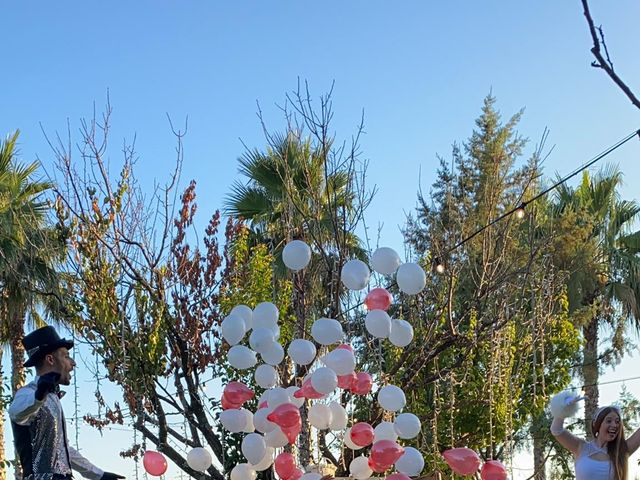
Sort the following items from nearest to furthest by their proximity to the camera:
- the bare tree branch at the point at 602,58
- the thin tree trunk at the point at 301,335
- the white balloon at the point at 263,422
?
1. the bare tree branch at the point at 602,58
2. the white balloon at the point at 263,422
3. the thin tree trunk at the point at 301,335

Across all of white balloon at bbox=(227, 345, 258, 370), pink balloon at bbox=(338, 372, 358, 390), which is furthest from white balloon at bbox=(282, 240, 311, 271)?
pink balloon at bbox=(338, 372, 358, 390)

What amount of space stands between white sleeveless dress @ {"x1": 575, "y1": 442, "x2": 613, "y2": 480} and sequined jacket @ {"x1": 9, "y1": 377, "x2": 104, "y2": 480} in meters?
2.35

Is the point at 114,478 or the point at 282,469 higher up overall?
the point at 282,469

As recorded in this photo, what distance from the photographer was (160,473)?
5824mm

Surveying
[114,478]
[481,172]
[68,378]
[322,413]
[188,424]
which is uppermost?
[481,172]

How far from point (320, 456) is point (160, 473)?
2528 mm

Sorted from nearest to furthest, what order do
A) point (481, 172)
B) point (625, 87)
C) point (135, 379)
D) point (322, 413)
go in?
point (625, 87) → point (322, 413) → point (135, 379) → point (481, 172)

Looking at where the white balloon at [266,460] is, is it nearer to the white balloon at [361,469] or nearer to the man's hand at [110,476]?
the white balloon at [361,469]

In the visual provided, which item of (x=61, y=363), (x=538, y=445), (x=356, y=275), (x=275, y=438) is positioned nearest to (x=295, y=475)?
(x=275, y=438)

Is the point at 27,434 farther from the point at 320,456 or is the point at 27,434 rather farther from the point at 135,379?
the point at 320,456

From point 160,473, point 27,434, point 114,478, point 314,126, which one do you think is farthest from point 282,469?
point 314,126

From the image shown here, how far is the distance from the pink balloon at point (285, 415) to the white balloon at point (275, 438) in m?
0.18

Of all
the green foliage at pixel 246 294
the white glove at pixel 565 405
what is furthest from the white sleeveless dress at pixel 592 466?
the green foliage at pixel 246 294

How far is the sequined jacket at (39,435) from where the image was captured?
3697 millimetres
